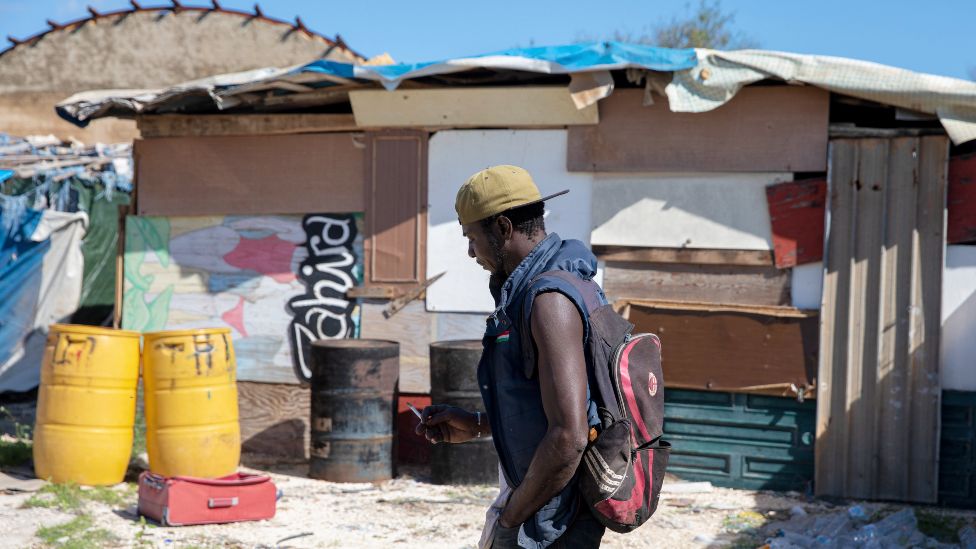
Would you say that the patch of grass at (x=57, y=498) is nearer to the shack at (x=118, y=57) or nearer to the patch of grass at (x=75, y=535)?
the patch of grass at (x=75, y=535)

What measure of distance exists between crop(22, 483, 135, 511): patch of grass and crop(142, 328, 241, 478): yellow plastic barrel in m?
0.33

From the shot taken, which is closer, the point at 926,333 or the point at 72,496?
the point at 72,496

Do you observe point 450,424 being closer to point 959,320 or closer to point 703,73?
point 703,73

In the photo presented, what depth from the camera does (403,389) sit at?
27.0 ft

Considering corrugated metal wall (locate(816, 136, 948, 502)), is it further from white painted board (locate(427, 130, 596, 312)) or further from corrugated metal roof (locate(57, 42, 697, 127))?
white painted board (locate(427, 130, 596, 312))

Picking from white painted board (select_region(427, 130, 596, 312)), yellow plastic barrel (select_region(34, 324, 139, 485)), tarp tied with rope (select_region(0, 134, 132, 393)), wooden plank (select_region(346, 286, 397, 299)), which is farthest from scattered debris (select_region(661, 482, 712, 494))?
tarp tied with rope (select_region(0, 134, 132, 393))

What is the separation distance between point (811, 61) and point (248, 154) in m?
4.57

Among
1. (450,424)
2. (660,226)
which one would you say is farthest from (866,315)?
(450,424)

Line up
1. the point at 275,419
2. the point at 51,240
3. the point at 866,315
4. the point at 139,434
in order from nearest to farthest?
1. the point at 866,315
2. the point at 139,434
3. the point at 275,419
4. the point at 51,240

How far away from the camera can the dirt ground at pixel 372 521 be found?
6004 millimetres

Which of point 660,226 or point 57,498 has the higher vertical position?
point 660,226

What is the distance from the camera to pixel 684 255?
24.9 feet

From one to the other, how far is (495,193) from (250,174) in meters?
6.28

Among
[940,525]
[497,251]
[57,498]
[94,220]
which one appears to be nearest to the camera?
[497,251]
